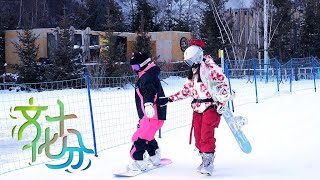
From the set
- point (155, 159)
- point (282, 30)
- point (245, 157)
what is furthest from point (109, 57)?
point (155, 159)

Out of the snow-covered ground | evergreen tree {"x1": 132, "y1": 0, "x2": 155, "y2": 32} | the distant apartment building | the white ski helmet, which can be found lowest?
the snow-covered ground

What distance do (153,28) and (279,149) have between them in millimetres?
25671

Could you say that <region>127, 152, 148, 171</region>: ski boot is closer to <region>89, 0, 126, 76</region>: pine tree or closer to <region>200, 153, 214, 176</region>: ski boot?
<region>200, 153, 214, 176</region>: ski boot

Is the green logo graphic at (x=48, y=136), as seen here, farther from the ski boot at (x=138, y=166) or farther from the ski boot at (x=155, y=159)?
the ski boot at (x=155, y=159)

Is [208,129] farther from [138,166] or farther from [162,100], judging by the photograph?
[138,166]

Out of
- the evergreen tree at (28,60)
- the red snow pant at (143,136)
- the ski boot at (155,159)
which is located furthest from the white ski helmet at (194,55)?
the evergreen tree at (28,60)

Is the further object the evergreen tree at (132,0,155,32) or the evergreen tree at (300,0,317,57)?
the evergreen tree at (132,0,155,32)

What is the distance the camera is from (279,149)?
19.8ft

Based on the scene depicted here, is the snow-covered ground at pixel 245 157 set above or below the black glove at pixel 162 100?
below

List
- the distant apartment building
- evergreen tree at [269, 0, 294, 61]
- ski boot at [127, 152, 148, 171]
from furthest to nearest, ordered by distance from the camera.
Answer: evergreen tree at [269, 0, 294, 61], the distant apartment building, ski boot at [127, 152, 148, 171]

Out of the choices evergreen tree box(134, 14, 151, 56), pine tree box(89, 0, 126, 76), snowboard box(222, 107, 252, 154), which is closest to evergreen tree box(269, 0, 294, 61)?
evergreen tree box(134, 14, 151, 56)

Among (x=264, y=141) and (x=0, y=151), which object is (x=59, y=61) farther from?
(x=264, y=141)

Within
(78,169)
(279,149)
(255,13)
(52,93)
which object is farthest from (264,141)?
(255,13)

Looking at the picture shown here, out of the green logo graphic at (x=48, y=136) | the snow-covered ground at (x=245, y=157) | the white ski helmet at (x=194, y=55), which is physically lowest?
the snow-covered ground at (x=245, y=157)
